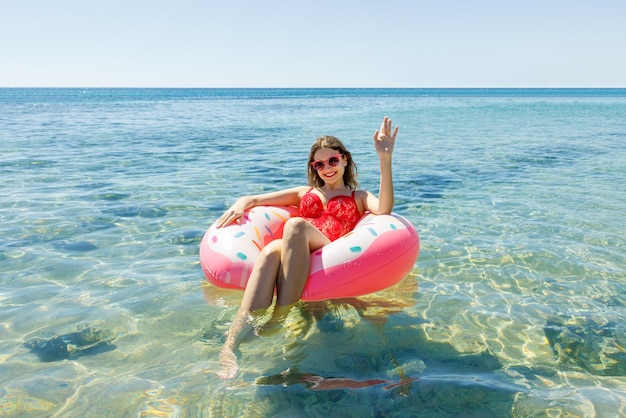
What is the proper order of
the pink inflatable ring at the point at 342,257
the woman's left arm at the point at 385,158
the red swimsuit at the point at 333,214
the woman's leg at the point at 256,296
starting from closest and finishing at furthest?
the woman's leg at the point at 256,296 → the pink inflatable ring at the point at 342,257 → the woman's left arm at the point at 385,158 → the red swimsuit at the point at 333,214

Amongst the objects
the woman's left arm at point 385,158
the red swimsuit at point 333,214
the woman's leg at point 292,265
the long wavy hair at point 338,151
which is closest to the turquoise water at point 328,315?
the woman's leg at point 292,265

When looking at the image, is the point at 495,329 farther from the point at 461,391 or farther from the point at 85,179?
the point at 85,179

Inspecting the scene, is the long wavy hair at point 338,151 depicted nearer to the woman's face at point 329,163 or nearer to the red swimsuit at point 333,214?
the woman's face at point 329,163

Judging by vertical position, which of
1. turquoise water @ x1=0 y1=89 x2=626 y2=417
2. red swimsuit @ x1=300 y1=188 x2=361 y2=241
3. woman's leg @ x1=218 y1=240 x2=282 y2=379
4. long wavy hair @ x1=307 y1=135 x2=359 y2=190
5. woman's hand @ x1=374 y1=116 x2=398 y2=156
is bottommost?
turquoise water @ x1=0 y1=89 x2=626 y2=417

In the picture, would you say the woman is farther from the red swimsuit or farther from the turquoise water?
the turquoise water

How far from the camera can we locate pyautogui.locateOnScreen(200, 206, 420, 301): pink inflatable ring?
127 inches

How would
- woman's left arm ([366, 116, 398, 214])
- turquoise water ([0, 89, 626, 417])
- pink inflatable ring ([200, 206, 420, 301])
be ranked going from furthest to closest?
woman's left arm ([366, 116, 398, 214]) → pink inflatable ring ([200, 206, 420, 301]) → turquoise water ([0, 89, 626, 417])

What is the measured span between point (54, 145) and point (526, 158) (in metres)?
11.2

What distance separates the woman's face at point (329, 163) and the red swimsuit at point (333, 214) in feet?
0.56

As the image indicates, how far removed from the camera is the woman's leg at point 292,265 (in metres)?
3.13

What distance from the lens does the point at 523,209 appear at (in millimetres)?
6395

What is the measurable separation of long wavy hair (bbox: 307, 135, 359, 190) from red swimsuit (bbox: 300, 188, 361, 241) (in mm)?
143

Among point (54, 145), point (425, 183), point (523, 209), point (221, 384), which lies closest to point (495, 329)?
point (221, 384)

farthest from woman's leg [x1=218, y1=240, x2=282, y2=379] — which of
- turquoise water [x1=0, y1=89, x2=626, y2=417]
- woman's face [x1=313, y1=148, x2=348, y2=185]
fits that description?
woman's face [x1=313, y1=148, x2=348, y2=185]
